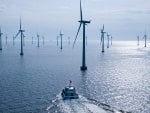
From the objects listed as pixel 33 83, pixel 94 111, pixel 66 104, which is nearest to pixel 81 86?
pixel 33 83

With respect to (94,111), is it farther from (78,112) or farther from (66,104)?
(66,104)

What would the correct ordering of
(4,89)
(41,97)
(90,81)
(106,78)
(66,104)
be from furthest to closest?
(106,78), (90,81), (4,89), (41,97), (66,104)

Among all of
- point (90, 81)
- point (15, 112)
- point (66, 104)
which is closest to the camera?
point (15, 112)

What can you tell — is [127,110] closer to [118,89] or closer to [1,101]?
[118,89]

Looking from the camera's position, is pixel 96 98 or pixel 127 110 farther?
pixel 96 98

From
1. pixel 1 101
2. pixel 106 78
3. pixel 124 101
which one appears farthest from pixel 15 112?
pixel 106 78

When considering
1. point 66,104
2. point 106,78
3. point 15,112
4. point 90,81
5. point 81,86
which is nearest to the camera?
point 15,112
